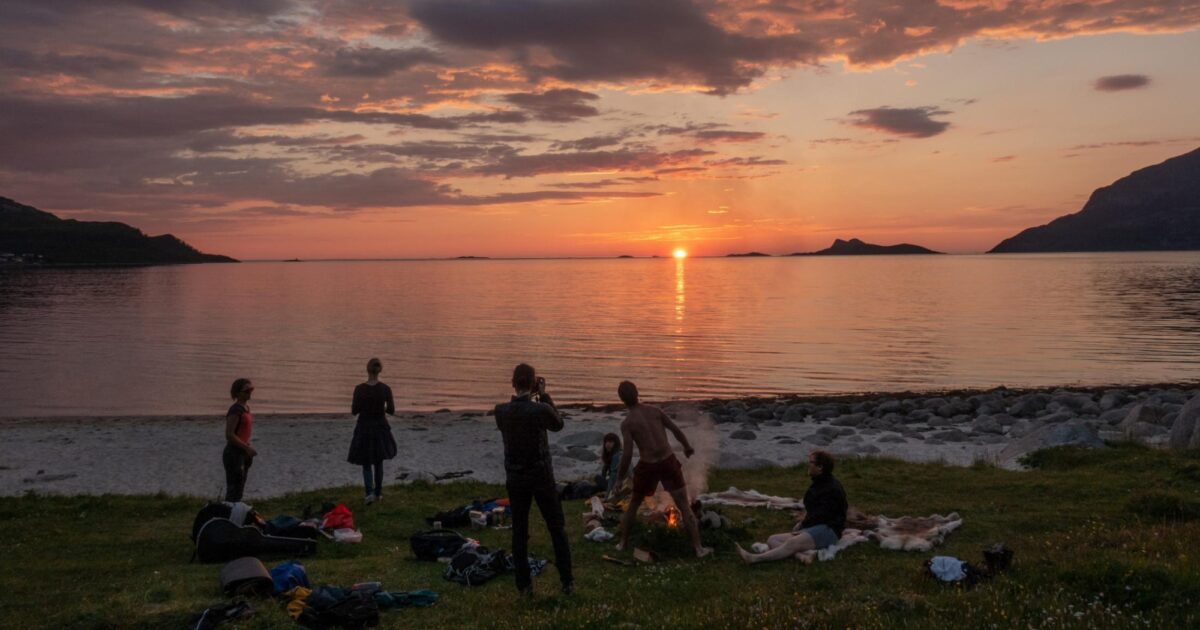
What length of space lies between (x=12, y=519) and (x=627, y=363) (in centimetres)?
3984

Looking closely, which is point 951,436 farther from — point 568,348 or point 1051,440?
point 568,348

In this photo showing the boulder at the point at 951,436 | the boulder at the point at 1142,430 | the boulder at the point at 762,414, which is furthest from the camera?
the boulder at the point at 762,414

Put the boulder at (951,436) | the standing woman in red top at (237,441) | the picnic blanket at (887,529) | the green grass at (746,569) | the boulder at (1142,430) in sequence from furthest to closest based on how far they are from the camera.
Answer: the boulder at (951,436), the boulder at (1142,430), the standing woman in red top at (237,441), the picnic blanket at (887,529), the green grass at (746,569)

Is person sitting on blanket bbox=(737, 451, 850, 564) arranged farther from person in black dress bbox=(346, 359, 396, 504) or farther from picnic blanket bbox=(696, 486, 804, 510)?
person in black dress bbox=(346, 359, 396, 504)

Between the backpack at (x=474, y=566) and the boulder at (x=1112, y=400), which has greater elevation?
the backpack at (x=474, y=566)

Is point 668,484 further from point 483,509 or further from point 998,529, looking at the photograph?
point 998,529

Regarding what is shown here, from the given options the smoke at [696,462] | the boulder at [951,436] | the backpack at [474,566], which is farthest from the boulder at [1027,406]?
the backpack at [474,566]

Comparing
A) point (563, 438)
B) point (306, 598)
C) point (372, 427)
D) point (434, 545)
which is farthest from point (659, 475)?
point (563, 438)

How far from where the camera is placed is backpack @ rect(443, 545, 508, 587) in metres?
11.4

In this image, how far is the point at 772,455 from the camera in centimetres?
2555

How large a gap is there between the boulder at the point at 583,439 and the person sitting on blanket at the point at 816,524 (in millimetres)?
14611

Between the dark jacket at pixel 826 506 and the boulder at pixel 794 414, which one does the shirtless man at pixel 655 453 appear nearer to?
the dark jacket at pixel 826 506

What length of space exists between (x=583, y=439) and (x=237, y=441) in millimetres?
14714

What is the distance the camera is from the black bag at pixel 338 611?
9367 millimetres
